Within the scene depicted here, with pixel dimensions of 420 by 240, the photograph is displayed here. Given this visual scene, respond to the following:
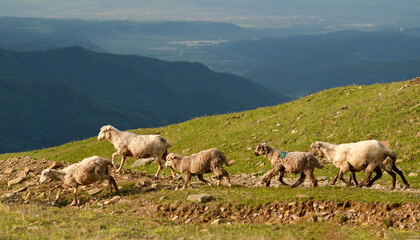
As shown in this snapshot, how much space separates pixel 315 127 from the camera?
108 feet

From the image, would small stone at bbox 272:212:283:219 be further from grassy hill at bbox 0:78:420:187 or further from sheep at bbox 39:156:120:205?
grassy hill at bbox 0:78:420:187

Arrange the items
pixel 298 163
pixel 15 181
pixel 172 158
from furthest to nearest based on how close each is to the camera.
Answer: pixel 15 181
pixel 172 158
pixel 298 163

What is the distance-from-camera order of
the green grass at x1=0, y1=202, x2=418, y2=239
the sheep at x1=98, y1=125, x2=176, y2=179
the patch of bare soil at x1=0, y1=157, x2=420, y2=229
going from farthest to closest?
the sheep at x1=98, y1=125, x2=176, y2=179, the patch of bare soil at x1=0, y1=157, x2=420, y2=229, the green grass at x1=0, y1=202, x2=418, y2=239

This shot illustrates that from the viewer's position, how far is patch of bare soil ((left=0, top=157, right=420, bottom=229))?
624 inches

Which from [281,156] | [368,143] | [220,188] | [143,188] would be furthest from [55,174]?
[368,143]

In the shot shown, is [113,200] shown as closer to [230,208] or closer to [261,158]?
[230,208]

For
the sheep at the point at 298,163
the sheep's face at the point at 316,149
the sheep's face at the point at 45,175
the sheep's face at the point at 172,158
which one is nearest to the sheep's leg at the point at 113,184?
the sheep's face at the point at 172,158

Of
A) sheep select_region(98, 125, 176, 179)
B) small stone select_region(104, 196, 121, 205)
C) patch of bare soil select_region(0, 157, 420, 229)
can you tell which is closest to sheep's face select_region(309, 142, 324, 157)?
patch of bare soil select_region(0, 157, 420, 229)

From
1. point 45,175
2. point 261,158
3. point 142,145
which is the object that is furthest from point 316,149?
point 45,175

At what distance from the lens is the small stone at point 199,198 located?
1830cm

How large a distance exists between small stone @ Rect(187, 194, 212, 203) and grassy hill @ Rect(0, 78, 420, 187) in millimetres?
9078

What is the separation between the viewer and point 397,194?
689 inches

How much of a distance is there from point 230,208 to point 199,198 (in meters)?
1.39

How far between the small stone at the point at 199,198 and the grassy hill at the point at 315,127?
9.08 metres
